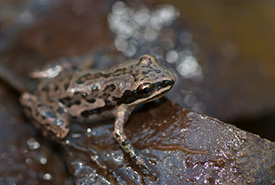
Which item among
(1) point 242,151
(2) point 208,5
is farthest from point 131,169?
(2) point 208,5

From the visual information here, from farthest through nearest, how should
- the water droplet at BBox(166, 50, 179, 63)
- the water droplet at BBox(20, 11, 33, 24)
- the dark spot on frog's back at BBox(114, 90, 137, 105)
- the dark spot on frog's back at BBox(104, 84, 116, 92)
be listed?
the water droplet at BBox(20, 11, 33, 24)
the water droplet at BBox(166, 50, 179, 63)
the dark spot on frog's back at BBox(104, 84, 116, 92)
the dark spot on frog's back at BBox(114, 90, 137, 105)

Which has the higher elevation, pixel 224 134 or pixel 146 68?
pixel 146 68

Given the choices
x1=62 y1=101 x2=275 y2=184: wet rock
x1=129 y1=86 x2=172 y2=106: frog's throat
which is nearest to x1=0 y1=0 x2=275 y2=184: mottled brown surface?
x1=62 y1=101 x2=275 y2=184: wet rock

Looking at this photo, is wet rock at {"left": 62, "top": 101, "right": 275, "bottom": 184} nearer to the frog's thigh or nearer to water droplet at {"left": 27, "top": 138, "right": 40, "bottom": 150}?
the frog's thigh

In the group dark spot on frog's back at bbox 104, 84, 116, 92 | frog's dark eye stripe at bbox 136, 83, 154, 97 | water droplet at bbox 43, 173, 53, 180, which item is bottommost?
water droplet at bbox 43, 173, 53, 180

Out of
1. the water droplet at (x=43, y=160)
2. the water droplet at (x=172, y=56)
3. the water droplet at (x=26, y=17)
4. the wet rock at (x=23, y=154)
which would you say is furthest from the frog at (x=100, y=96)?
the water droplet at (x=26, y=17)

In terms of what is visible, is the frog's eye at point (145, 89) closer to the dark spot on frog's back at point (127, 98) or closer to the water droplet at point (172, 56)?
the dark spot on frog's back at point (127, 98)

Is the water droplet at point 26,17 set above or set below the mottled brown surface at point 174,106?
above

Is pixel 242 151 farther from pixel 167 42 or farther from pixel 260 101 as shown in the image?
pixel 167 42
